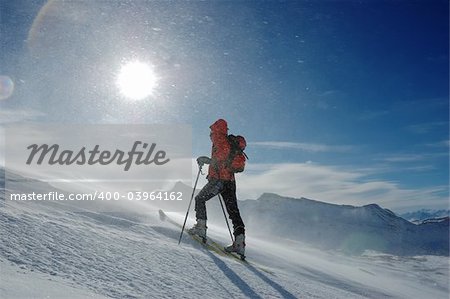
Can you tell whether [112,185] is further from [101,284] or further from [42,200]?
[101,284]

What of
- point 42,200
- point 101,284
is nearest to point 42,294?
point 101,284

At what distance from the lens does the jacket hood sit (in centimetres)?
709

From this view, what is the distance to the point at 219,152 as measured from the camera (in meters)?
7.21

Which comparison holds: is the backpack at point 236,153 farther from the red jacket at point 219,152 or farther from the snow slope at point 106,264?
the snow slope at point 106,264

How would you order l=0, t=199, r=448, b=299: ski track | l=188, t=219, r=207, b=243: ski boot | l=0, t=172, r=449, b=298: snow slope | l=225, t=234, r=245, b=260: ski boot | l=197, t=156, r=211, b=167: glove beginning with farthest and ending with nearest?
1. l=197, t=156, r=211, b=167: glove
2. l=188, t=219, r=207, b=243: ski boot
3. l=225, t=234, r=245, b=260: ski boot
4. l=0, t=199, r=448, b=299: ski track
5. l=0, t=172, r=449, b=298: snow slope

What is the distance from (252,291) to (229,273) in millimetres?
635

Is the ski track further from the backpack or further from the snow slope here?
the backpack

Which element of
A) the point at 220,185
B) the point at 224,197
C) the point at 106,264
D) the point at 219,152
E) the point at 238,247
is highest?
the point at 219,152

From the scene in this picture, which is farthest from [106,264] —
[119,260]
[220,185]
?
[220,185]

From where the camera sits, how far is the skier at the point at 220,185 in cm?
713

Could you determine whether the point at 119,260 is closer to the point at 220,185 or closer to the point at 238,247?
the point at 238,247

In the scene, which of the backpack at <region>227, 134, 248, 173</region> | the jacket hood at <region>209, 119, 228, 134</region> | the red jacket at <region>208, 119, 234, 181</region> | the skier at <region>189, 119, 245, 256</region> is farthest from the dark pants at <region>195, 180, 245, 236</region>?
the jacket hood at <region>209, 119, 228, 134</region>

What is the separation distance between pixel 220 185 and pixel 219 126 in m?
1.32

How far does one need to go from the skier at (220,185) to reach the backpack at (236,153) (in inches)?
2.8
